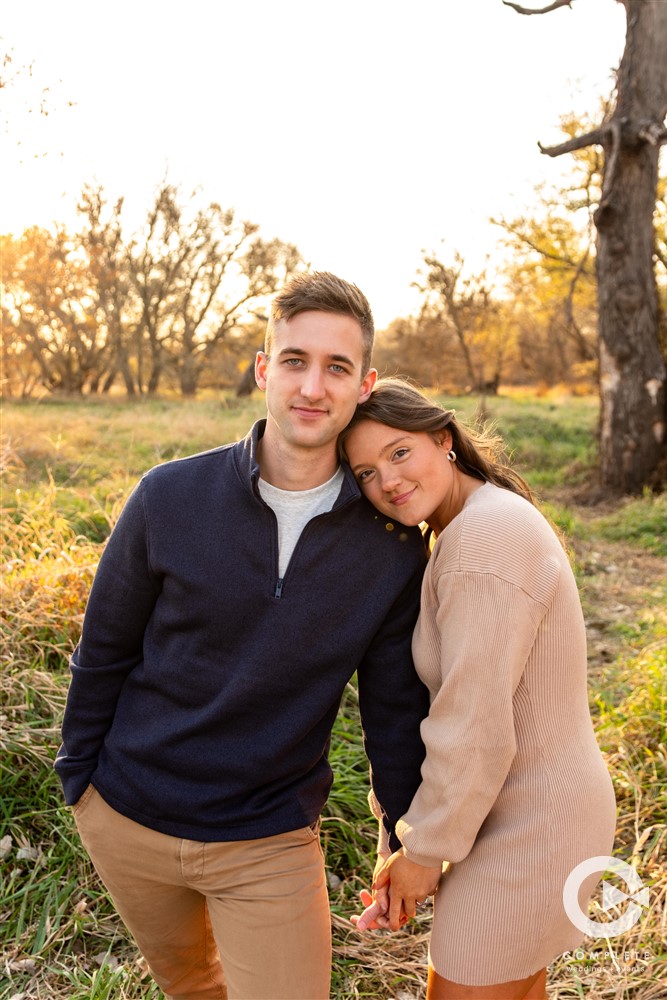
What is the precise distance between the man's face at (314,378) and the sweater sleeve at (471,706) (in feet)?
1.89

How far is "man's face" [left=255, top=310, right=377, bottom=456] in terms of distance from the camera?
2.28m

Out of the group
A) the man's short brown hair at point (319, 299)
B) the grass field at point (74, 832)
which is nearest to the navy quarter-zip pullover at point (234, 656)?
the man's short brown hair at point (319, 299)

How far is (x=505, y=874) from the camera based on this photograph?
76.9 inches

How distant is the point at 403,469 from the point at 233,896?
1233 mm

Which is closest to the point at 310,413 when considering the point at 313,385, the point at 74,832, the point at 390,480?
the point at 313,385

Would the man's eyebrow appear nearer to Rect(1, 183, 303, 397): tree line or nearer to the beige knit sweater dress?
the beige knit sweater dress

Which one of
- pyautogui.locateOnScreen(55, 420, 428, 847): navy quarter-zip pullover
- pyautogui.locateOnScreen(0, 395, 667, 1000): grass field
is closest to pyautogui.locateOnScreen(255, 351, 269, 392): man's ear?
pyautogui.locateOnScreen(55, 420, 428, 847): navy quarter-zip pullover

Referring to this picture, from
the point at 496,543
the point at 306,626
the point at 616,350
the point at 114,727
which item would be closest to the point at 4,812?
the point at 114,727

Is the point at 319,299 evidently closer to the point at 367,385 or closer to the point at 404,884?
the point at 367,385

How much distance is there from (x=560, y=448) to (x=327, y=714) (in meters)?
12.5

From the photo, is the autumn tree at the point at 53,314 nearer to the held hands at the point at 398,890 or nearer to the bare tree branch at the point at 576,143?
the bare tree branch at the point at 576,143

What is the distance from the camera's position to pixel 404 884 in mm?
2107

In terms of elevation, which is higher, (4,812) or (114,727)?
(114,727)

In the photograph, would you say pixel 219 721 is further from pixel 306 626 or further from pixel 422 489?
pixel 422 489
